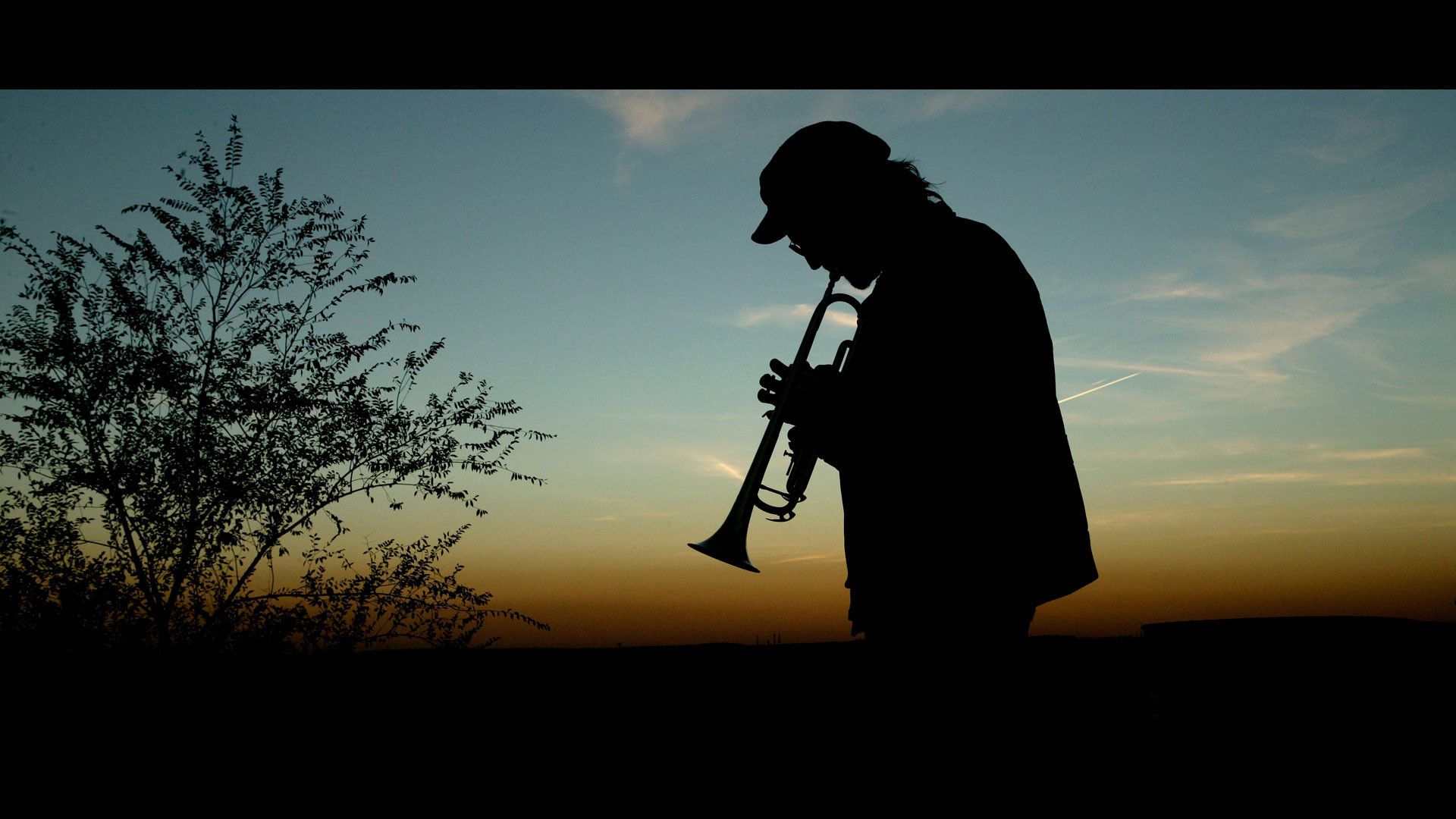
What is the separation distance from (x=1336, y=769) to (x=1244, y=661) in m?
0.42

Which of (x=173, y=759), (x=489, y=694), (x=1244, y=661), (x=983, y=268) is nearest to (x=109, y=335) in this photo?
(x=173, y=759)

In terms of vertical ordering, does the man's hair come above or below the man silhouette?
above

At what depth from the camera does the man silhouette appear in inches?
67.2

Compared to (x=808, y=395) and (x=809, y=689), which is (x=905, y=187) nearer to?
(x=808, y=395)

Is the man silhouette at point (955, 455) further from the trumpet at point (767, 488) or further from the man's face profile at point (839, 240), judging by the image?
the trumpet at point (767, 488)

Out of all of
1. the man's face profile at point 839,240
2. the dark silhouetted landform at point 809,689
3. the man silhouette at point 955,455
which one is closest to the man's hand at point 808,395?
the man silhouette at point 955,455

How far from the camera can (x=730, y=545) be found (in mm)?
3031

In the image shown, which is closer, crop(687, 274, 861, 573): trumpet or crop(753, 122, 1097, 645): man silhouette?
crop(753, 122, 1097, 645): man silhouette

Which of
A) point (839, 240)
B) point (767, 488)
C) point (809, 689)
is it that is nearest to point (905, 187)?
point (839, 240)

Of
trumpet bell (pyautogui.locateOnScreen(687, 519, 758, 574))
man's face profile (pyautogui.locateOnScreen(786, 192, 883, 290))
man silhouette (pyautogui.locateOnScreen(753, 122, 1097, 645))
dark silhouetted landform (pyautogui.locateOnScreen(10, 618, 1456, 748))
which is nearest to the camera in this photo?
man silhouette (pyautogui.locateOnScreen(753, 122, 1097, 645))

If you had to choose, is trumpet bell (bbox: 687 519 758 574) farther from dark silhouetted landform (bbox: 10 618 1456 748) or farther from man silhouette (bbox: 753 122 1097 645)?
man silhouette (bbox: 753 122 1097 645)

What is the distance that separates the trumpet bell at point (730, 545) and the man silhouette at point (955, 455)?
3.35 ft

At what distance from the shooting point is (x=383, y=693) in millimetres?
4383

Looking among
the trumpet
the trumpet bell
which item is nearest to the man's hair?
the trumpet
